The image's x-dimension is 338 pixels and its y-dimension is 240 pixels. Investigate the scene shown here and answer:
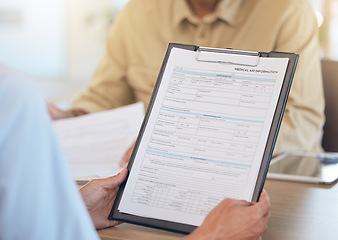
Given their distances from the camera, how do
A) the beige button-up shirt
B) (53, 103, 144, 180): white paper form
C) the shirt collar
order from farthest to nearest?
the shirt collar → the beige button-up shirt → (53, 103, 144, 180): white paper form

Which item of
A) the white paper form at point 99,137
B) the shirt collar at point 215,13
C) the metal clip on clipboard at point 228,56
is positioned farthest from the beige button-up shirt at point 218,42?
the metal clip on clipboard at point 228,56

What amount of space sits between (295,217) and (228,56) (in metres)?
0.32

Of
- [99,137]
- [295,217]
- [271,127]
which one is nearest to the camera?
[271,127]

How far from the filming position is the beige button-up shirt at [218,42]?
1.61m

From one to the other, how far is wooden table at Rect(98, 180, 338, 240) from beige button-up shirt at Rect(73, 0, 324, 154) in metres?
0.39

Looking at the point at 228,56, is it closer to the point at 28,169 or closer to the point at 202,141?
the point at 202,141

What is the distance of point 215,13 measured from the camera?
69.8 inches

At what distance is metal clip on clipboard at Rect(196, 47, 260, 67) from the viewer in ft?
3.02

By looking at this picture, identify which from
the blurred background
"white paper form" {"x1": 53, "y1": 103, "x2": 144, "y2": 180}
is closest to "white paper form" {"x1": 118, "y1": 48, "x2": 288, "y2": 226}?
"white paper form" {"x1": 53, "y1": 103, "x2": 144, "y2": 180}

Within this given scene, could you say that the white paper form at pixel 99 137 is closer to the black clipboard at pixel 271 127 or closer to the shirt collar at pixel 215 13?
the black clipboard at pixel 271 127

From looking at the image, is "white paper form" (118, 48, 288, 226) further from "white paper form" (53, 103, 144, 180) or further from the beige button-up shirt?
the beige button-up shirt

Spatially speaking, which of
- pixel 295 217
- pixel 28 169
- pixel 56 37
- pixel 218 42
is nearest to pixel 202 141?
pixel 295 217

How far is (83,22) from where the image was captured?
680cm

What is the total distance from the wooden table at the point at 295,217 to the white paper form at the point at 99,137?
1.25 feet
